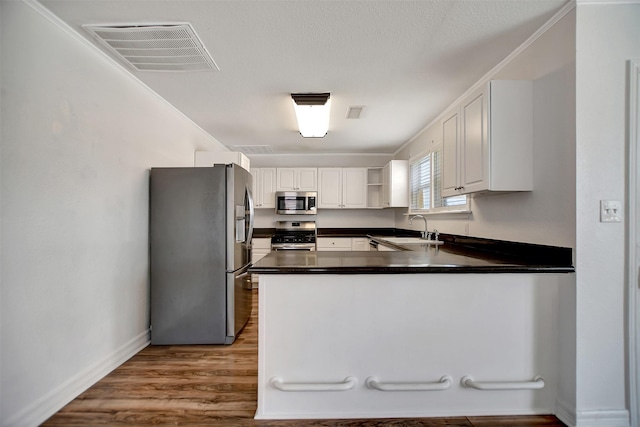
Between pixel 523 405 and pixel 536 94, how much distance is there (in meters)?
1.91

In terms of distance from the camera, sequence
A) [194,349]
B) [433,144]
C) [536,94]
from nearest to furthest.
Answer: [536,94] < [194,349] < [433,144]

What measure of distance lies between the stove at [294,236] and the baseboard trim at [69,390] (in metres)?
2.65

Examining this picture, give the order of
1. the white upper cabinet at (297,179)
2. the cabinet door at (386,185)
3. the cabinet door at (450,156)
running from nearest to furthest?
the cabinet door at (450,156) < the cabinet door at (386,185) < the white upper cabinet at (297,179)

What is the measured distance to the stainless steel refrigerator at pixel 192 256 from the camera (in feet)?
8.58

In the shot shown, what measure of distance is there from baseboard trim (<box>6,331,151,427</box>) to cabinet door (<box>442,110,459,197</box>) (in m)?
3.04

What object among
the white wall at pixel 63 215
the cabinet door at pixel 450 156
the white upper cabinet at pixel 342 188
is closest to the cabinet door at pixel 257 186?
the white upper cabinet at pixel 342 188

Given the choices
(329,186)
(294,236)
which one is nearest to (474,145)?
(329,186)

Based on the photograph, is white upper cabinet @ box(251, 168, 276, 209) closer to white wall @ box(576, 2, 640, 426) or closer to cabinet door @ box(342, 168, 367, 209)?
cabinet door @ box(342, 168, 367, 209)

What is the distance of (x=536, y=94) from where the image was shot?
5.96 feet

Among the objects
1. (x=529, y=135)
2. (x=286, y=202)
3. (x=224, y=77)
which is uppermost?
(x=224, y=77)

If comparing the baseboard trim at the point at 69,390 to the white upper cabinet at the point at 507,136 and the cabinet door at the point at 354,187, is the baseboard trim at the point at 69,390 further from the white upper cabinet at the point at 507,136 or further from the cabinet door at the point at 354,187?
the cabinet door at the point at 354,187

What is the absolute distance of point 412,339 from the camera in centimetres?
165

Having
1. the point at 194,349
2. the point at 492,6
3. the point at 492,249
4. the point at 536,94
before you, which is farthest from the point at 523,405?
the point at 194,349

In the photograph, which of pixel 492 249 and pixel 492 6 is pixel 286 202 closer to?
pixel 492 249
